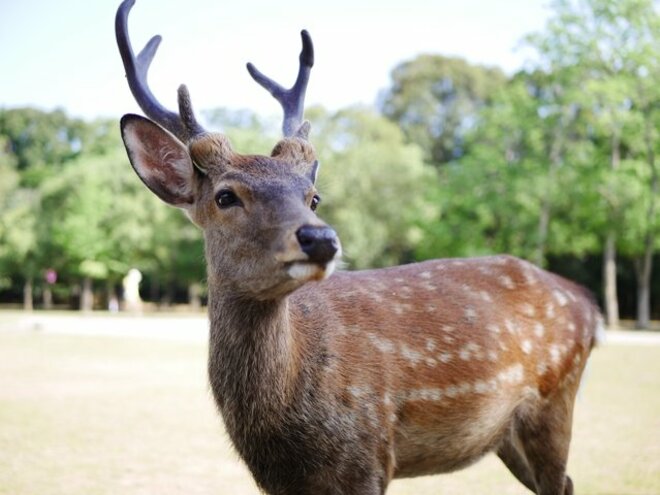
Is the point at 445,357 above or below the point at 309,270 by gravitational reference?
below

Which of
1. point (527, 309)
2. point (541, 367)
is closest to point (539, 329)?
point (527, 309)

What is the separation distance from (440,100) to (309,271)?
54569mm

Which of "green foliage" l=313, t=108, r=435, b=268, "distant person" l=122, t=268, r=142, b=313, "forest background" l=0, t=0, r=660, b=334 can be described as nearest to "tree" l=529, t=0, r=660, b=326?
"forest background" l=0, t=0, r=660, b=334

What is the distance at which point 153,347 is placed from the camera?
18734mm

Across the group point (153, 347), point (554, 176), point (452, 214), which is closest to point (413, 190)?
point (452, 214)

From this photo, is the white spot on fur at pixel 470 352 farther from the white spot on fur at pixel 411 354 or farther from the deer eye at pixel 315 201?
the deer eye at pixel 315 201

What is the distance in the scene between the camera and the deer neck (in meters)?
3.48

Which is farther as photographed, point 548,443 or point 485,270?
point 485,270

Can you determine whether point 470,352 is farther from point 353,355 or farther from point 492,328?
point 353,355

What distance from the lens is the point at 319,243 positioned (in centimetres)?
294

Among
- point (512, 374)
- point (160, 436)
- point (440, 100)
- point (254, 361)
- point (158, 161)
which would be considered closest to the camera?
point (254, 361)

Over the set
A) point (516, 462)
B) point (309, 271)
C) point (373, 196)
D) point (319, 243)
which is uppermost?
point (373, 196)

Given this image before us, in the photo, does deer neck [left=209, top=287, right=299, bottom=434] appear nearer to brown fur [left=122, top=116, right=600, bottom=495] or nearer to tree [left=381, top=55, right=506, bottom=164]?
brown fur [left=122, top=116, right=600, bottom=495]

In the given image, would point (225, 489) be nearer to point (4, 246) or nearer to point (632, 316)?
point (632, 316)
